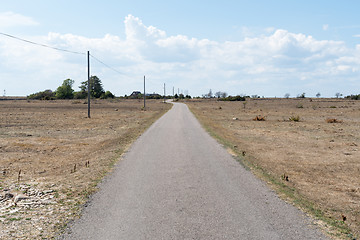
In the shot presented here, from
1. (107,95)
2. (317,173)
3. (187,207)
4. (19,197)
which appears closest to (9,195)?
(19,197)

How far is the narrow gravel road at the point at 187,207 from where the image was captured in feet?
19.2

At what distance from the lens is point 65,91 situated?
167 meters

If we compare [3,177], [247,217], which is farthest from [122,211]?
[3,177]

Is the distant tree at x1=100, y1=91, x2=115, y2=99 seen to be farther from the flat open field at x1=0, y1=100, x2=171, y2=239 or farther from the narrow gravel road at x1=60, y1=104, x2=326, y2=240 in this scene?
the narrow gravel road at x1=60, y1=104, x2=326, y2=240

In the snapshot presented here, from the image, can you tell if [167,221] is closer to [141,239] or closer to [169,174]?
[141,239]

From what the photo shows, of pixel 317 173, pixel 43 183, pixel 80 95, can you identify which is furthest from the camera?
pixel 80 95

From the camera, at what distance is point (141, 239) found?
18.2ft

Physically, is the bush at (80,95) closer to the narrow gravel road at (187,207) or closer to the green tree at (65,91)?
the green tree at (65,91)

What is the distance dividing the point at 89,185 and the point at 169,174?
8.80ft

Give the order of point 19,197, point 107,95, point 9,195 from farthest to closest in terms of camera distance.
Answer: point 107,95, point 9,195, point 19,197

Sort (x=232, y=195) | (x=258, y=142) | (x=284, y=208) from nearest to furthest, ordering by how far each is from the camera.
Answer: (x=284, y=208)
(x=232, y=195)
(x=258, y=142)

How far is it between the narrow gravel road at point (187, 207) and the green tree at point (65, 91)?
545 feet

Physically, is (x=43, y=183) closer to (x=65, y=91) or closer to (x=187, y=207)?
(x=187, y=207)

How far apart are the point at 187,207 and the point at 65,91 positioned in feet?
566
